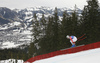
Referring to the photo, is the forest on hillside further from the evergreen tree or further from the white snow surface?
the white snow surface

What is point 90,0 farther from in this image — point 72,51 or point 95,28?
point 72,51

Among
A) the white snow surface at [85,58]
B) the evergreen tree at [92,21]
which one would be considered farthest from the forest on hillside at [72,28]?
the white snow surface at [85,58]

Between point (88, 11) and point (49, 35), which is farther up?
point (88, 11)

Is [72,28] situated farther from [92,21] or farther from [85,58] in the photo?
[85,58]

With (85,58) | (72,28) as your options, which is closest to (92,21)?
(72,28)

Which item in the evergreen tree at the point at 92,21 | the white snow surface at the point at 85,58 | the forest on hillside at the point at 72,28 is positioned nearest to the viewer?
the white snow surface at the point at 85,58

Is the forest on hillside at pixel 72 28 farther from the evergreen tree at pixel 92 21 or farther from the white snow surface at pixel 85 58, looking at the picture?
the white snow surface at pixel 85 58

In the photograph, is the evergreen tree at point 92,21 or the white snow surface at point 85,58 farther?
the evergreen tree at point 92,21

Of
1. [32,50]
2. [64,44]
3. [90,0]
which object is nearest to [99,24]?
[90,0]

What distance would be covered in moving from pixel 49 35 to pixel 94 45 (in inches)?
1019

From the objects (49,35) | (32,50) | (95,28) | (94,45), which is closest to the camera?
(94,45)

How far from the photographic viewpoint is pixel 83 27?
28.0 metres

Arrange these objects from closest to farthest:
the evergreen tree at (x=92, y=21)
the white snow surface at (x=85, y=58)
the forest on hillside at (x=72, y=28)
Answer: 1. the white snow surface at (x=85, y=58)
2. the evergreen tree at (x=92, y=21)
3. the forest on hillside at (x=72, y=28)

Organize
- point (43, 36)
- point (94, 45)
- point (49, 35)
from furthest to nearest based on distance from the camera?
point (43, 36) → point (49, 35) → point (94, 45)
